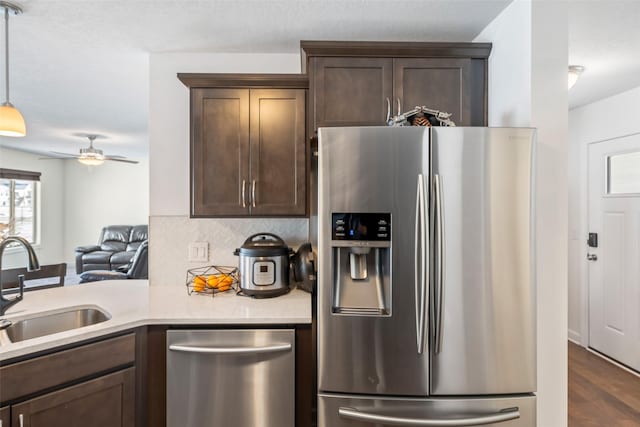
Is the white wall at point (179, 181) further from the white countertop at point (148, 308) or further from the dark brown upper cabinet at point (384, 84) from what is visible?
the dark brown upper cabinet at point (384, 84)

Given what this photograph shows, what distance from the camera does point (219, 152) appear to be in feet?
6.76

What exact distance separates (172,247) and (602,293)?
3818 mm

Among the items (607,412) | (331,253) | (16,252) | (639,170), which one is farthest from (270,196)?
(16,252)

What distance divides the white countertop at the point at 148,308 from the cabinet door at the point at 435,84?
1.26 metres

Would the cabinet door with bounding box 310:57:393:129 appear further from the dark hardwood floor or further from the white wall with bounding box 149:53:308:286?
the dark hardwood floor

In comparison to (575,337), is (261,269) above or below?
above

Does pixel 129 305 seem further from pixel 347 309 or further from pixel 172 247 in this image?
pixel 347 309

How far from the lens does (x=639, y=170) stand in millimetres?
3033

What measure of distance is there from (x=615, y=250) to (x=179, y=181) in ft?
12.4

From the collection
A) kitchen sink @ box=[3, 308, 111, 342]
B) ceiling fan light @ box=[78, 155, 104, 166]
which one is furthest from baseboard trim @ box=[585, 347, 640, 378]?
ceiling fan light @ box=[78, 155, 104, 166]

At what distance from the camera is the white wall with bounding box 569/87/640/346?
3.32 meters

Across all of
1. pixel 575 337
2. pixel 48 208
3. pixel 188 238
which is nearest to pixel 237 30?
pixel 188 238

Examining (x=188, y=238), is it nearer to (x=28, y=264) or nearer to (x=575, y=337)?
(x=28, y=264)

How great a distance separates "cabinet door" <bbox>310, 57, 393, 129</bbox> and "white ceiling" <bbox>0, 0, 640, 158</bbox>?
0.24 metres
